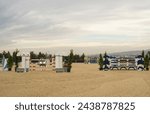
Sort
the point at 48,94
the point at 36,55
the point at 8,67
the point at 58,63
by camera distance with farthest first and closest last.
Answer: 1. the point at 36,55
2. the point at 8,67
3. the point at 58,63
4. the point at 48,94

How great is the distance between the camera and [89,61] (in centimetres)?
6862

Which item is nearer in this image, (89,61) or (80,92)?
(80,92)

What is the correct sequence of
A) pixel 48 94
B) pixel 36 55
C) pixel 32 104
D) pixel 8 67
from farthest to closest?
1. pixel 36 55
2. pixel 8 67
3. pixel 48 94
4. pixel 32 104

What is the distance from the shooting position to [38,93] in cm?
1293

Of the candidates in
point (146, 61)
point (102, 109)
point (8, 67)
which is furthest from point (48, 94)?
point (146, 61)

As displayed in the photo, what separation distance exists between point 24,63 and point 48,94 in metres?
A: 17.0

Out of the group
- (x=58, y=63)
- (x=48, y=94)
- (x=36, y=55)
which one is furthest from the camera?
(x=36, y=55)

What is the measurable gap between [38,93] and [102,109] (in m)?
5.05

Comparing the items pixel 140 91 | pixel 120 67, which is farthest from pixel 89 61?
pixel 140 91

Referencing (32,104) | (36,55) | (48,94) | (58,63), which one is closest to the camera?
(32,104)

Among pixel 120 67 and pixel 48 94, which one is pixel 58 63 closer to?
pixel 120 67

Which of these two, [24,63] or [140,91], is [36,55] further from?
[140,91]

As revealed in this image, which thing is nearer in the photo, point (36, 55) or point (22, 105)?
point (22, 105)

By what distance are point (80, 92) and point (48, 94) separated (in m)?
1.26
